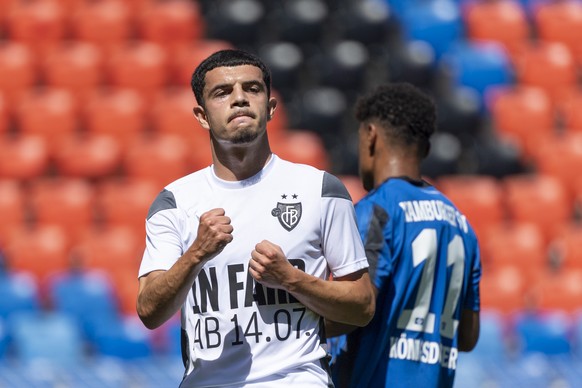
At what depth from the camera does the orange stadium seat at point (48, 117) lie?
33.3 feet

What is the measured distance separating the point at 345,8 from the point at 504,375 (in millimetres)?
5243

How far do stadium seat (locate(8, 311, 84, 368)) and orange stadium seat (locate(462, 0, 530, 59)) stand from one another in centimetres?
588

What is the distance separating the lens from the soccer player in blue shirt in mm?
3965

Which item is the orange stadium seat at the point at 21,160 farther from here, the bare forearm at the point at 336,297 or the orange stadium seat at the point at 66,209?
the bare forearm at the point at 336,297

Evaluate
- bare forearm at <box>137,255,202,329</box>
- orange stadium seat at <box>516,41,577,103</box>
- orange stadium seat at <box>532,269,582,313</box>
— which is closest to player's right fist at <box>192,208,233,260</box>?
bare forearm at <box>137,255,202,329</box>

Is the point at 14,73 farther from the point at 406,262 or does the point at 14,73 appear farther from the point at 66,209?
the point at 406,262

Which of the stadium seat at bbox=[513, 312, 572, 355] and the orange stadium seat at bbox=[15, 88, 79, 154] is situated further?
the orange stadium seat at bbox=[15, 88, 79, 154]

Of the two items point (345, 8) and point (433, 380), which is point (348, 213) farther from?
point (345, 8)

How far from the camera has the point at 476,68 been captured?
11.4 m

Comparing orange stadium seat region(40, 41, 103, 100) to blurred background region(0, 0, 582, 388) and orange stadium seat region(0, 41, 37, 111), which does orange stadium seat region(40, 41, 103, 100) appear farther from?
orange stadium seat region(0, 41, 37, 111)

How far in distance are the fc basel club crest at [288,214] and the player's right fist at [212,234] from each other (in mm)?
260

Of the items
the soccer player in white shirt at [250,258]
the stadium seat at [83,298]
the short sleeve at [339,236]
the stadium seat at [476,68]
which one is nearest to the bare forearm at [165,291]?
the soccer player in white shirt at [250,258]

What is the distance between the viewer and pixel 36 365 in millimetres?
7652

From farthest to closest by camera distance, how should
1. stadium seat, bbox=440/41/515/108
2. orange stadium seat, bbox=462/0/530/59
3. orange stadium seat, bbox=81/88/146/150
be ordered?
orange stadium seat, bbox=462/0/530/59 < stadium seat, bbox=440/41/515/108 < orange stadium seat, bbox=81/88/146/150
